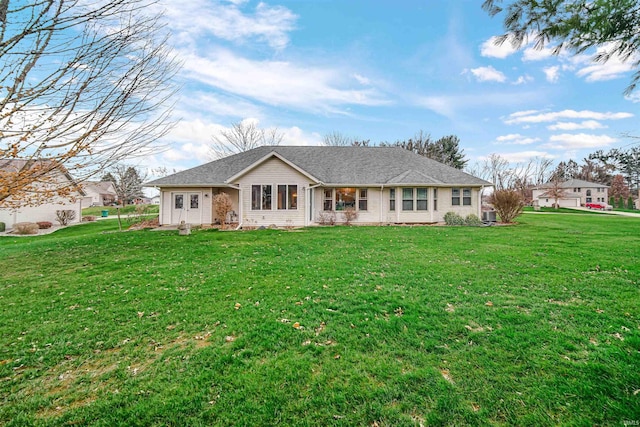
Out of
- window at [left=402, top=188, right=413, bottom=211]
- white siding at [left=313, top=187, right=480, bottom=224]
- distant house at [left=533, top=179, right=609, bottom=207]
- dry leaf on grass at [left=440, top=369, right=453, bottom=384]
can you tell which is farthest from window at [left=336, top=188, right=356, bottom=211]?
distant house at [left=533, top=179, right=609, bottom=207]

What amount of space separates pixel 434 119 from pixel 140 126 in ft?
95.1

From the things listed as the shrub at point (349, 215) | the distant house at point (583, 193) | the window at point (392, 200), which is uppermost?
the distant house at point (583, 193)

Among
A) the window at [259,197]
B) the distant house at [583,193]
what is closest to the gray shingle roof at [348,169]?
the window at [259,197]

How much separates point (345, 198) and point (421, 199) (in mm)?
4793

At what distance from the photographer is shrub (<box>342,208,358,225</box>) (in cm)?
1728

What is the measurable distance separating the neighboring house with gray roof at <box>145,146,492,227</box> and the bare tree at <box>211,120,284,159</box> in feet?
48.9

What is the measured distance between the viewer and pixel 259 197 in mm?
15938

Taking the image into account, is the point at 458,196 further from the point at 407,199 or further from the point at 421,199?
the point at 407,199

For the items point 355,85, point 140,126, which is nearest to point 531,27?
point 140,126

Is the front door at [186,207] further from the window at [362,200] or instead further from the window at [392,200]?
the window at [392,200]

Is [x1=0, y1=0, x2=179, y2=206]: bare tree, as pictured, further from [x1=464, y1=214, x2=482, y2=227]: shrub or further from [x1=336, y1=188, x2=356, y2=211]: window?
[x1=464, y1=214, x2=482, y2=227]: shrub

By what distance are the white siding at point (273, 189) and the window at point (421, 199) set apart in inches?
288

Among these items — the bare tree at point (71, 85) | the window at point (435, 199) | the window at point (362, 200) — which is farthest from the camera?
the window at point (362, 200)

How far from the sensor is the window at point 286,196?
16000 mm
